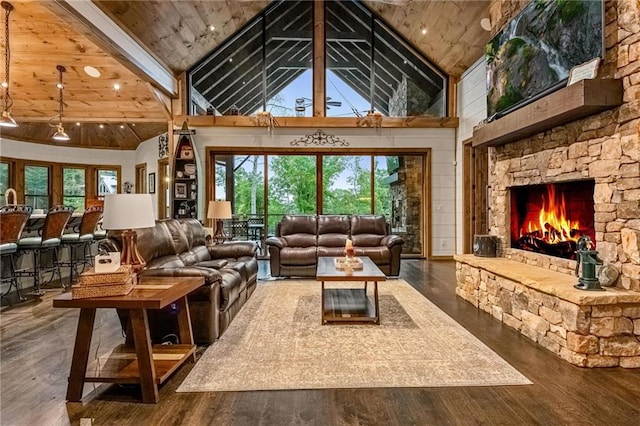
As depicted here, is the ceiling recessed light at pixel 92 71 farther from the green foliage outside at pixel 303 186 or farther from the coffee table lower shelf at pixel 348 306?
the coffee table lower shelf at pixel 348 306

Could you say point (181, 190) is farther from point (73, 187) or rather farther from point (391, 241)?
point (73, 187)

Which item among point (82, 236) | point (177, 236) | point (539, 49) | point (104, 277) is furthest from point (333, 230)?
point (104, 277)

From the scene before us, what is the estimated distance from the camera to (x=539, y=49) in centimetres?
350

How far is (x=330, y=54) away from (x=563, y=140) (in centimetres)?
556

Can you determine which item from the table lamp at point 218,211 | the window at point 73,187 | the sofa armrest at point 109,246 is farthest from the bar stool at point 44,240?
the window at point 73,187

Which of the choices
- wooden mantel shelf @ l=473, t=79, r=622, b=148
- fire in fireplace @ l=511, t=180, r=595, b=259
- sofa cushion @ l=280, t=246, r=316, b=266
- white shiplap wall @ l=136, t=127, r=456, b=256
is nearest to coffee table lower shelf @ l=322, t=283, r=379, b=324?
sofa cushion @ l=280, t=246, r=316, b=266

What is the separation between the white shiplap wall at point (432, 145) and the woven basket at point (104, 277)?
5.67m

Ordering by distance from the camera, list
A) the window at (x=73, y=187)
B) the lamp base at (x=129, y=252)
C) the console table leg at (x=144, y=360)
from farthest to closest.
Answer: the window at (x=73, y=187), the lamp base at (x=129, y=252), the console table leg at (x=144, y=360)

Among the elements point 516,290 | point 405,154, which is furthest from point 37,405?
point 405,154

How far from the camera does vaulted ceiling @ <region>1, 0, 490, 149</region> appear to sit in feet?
16.6

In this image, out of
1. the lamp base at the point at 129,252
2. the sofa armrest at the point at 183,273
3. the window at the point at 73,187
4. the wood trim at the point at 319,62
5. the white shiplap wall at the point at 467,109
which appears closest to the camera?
the lamp base at the point at 129,252

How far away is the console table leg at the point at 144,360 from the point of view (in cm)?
217

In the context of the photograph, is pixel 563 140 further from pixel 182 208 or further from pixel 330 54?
pixel 182 208

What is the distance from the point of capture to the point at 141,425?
195cm
